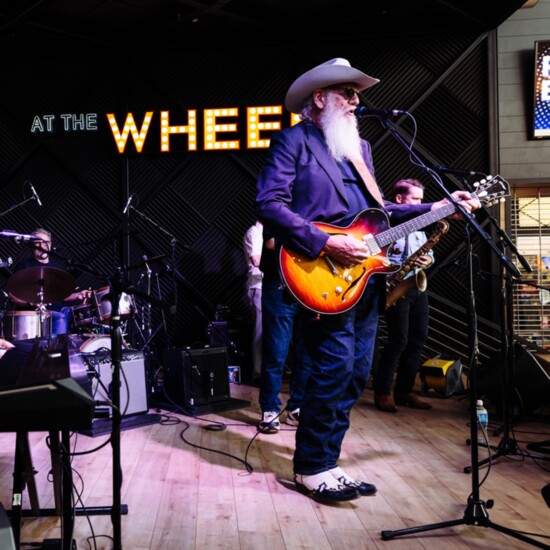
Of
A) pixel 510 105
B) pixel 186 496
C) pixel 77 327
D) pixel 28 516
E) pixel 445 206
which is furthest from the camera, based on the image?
pixel 510 105

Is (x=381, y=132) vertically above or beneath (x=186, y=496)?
above

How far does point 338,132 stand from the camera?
9.30 ft

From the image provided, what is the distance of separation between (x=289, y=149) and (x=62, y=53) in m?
6.24

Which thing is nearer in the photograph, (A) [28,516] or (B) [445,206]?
(A) [28,516]

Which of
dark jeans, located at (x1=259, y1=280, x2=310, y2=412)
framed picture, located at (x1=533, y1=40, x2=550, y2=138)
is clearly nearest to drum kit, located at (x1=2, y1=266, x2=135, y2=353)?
dark jeans, located at (x1=259, y1=280, x2=310, y2=412)

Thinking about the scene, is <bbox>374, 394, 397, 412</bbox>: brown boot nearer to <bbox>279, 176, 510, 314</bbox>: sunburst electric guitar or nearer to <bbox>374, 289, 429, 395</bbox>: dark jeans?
<bbox>374, 289, 429, 395</bbox>: dark jeans

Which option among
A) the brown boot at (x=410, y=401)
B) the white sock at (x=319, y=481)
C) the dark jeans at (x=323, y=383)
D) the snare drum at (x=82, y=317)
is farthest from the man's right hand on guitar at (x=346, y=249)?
the snare drum at (x=82, y=317)

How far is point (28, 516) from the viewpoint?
97.8 inches

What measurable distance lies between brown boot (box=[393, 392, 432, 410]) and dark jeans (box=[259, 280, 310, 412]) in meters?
1.20

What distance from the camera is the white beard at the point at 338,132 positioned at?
9.31 feet

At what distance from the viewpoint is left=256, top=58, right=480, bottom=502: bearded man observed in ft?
8.62

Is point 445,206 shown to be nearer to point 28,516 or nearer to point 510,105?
point 28,516

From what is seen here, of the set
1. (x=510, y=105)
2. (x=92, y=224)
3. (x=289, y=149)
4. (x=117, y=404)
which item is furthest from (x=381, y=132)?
(x=117, y=404)

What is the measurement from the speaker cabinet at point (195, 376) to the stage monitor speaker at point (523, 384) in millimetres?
2151
